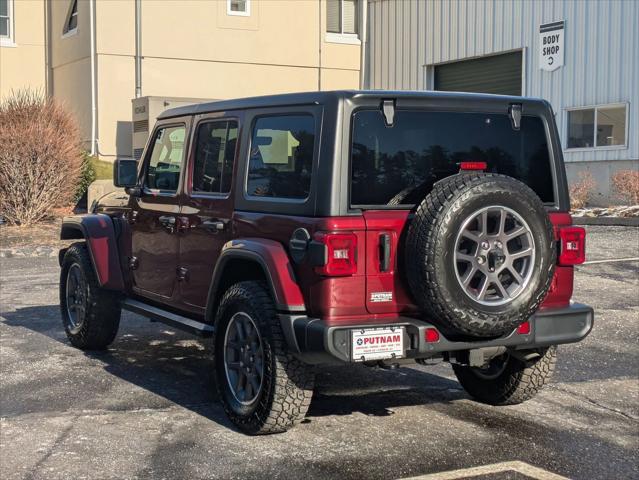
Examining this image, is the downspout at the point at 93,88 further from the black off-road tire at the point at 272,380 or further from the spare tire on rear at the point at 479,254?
the spare tire on rear at the point at 479,254

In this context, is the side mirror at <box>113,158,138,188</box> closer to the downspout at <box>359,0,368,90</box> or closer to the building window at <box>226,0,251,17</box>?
the building window at <box>226,0,251,17</box>

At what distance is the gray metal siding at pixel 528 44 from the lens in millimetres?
20594

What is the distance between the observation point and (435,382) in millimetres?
7082

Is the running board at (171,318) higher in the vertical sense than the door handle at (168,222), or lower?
lower

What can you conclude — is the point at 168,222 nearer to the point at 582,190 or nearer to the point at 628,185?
the point at 628,185

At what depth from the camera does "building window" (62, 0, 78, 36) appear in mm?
25844

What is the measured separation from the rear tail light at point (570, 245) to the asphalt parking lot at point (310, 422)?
103cm

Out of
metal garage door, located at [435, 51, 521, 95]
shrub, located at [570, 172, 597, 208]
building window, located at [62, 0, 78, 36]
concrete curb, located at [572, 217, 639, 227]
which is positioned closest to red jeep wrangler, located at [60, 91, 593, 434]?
concrete curb, located at [572, 217, 639, 227]

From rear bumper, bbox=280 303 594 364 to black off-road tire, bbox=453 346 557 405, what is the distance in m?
0.41

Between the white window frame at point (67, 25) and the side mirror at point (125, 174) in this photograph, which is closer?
the side mirror at point (125, 174)

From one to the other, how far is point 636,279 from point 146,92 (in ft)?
54.3

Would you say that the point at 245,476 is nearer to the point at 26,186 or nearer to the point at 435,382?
the point at 435,382

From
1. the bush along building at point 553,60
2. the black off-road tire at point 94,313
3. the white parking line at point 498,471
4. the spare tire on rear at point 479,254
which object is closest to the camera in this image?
the white parking line at point 498,471

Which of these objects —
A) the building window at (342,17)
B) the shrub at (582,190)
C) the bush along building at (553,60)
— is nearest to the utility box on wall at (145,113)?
the building window at (342,17)
